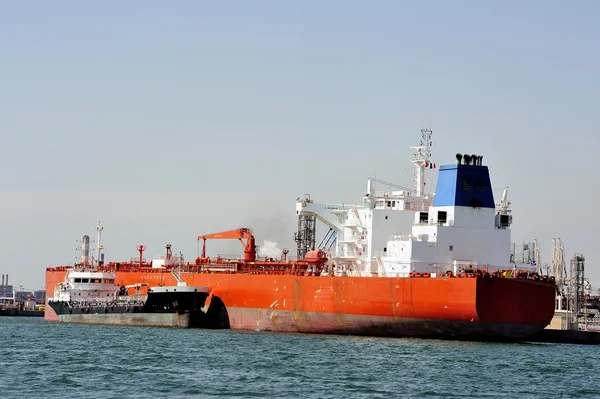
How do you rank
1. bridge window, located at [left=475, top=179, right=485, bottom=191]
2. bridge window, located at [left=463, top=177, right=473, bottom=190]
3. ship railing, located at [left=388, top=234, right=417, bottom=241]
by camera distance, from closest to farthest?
1. bridge window, located at [left=463, top=177, right=473, bottom=190]
2. bridge window, located at [left=475, top=179, right=485, bottom=191]
3. ship railing, located at [left=388, top=234, right=417, bottom=241]

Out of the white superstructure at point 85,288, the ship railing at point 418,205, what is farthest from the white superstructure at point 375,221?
the white superstructure at point 85,288

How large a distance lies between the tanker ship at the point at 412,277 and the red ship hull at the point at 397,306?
40mm

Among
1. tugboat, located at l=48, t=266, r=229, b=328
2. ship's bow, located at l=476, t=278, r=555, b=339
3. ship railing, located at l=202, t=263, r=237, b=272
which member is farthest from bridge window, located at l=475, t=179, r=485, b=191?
ship railing, located at l=202, t=263, r=237, b=272

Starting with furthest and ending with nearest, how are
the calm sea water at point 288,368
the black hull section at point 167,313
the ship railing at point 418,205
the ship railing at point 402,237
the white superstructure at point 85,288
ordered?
the white superstructure at point 85,288, the black hull section at point 167,313, the ship railing at point 418,205, the ship railing at point 402,237, the calm sea water at point 288,368

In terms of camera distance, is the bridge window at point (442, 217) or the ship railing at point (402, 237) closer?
the bridge window at point (442, 217)

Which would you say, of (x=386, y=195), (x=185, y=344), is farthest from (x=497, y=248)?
(x=185, y=344)

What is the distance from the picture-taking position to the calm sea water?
29.0 meters

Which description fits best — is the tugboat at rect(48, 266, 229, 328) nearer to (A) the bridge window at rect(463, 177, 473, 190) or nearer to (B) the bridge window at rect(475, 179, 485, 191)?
(A) the bridge window at rect(463, 177, 473, 190)

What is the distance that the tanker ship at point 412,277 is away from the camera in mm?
41500

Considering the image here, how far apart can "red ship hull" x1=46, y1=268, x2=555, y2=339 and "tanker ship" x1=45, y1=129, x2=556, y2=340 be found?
4 centimetres

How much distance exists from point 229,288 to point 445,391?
2495cm

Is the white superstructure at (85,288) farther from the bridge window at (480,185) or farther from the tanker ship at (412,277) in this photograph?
the bridge window at (480,185)

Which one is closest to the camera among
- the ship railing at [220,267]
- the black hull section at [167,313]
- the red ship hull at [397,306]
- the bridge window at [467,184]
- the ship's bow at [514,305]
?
the ship's bow at [514,305]

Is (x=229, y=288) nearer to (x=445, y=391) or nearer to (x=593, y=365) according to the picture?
(x=593, y=365)
